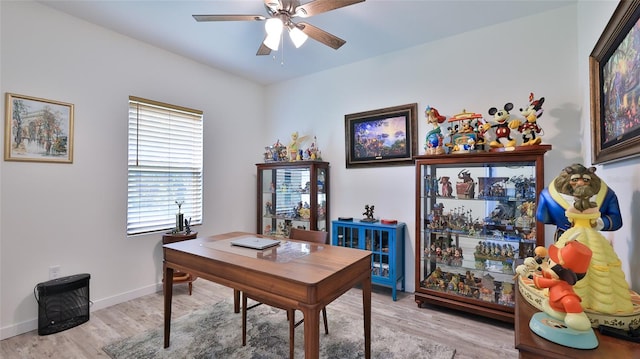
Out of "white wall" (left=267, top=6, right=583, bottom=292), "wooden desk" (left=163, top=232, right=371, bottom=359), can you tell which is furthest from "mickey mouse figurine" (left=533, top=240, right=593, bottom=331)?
"white wall" (left=267, top=6, right=583, bottom=292)

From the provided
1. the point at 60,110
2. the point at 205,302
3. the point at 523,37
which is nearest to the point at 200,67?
the point at 60,110

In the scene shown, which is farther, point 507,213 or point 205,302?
point 205,302

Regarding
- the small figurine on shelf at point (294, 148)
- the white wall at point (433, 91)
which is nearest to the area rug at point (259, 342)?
the white wall at point (433, 91)

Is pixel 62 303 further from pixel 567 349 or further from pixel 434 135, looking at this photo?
pixel 434 135

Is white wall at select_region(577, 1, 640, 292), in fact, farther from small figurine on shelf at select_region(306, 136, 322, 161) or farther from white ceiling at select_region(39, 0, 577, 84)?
small figurine on shelf at select_region(306, 136, 322, 161)

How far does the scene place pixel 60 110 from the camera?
8.32 ft

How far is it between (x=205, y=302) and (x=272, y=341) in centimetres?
110

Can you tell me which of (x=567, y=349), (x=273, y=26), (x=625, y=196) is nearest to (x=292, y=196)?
(x=273, y=26)

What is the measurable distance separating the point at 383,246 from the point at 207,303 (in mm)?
1984

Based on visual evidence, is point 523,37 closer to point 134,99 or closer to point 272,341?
point 272,341

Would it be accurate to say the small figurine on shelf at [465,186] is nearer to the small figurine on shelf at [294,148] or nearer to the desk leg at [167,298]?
the small figurine on shelf at [294,148]

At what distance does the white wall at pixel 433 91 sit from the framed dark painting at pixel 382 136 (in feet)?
0.28

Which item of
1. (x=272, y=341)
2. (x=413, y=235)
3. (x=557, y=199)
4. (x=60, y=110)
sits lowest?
(x=272, y=341)

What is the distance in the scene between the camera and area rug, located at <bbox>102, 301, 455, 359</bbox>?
2.02 meters
